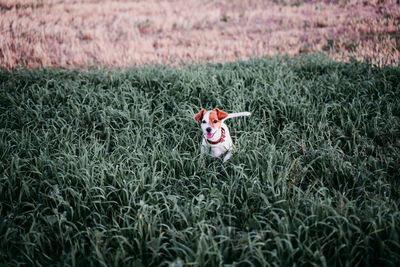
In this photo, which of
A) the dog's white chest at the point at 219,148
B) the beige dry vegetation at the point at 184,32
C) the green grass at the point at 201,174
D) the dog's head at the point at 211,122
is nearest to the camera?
the green grass at the point at 201,174

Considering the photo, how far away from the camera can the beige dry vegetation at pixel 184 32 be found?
686cm

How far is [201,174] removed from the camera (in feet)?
8.58

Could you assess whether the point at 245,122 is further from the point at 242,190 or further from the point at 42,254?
the point at 42,254

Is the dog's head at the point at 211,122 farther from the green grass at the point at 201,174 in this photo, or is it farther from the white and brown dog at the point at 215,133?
the green grass at the point at 201,174

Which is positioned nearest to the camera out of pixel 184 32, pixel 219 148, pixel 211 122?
pixel 211 122

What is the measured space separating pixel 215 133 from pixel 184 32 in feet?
28.2

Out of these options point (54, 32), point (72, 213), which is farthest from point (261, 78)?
point (54, 32)

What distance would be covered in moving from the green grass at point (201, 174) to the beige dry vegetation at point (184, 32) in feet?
7.65

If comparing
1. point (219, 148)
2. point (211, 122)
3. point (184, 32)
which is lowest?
point (219, 148)

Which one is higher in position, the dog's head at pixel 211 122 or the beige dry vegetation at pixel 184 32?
the beige dry vegetation at pixel 184 32

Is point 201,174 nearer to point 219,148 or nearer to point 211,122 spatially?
point 219,148

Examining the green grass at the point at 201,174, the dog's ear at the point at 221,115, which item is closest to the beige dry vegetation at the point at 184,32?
the green grass at the point at 201,174

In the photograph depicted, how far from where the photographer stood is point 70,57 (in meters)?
7.20

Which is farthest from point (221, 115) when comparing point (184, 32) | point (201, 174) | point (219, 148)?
point (184, 32)
